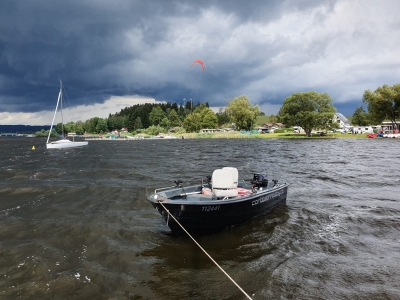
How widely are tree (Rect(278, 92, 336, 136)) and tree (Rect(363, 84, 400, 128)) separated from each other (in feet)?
55.5

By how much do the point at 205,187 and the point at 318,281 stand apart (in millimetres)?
6845

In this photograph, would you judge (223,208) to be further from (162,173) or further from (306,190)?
(162,173)

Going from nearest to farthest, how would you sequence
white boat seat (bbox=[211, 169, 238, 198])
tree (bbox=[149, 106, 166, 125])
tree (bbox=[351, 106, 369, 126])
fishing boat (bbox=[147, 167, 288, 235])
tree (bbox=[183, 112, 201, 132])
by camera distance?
fishing boat (bbox=[147, 167, 288, 235])
white boat seat (bbox=[211, 169, 238, 198])
tree (bbox=[351, 106, 369, 126])
tree (bbox=[183, 112, 201, 132])
tree (bbox=[149, 106, 166, 125])

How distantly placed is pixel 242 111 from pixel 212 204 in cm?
12843

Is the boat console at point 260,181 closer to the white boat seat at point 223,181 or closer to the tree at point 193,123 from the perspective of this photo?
the white boat seat at point 223,181

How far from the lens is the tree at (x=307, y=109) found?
324 feet

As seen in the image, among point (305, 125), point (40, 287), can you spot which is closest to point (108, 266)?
point (40, 287)

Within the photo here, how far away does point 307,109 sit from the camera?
10281 cm

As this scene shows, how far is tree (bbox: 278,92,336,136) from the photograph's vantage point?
9888 cm

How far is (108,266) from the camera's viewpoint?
964 cm

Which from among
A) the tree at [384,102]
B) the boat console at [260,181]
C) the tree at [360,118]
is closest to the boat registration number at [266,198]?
the boat console at [260,181]

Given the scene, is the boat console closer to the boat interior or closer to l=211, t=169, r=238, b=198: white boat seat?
the boat interior

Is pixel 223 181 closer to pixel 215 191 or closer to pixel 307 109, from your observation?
pixel 215 191

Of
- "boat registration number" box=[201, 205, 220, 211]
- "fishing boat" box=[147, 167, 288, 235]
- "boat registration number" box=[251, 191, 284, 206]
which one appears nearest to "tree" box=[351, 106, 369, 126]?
"boat registration number" box=[251, 191, 284, 206]
